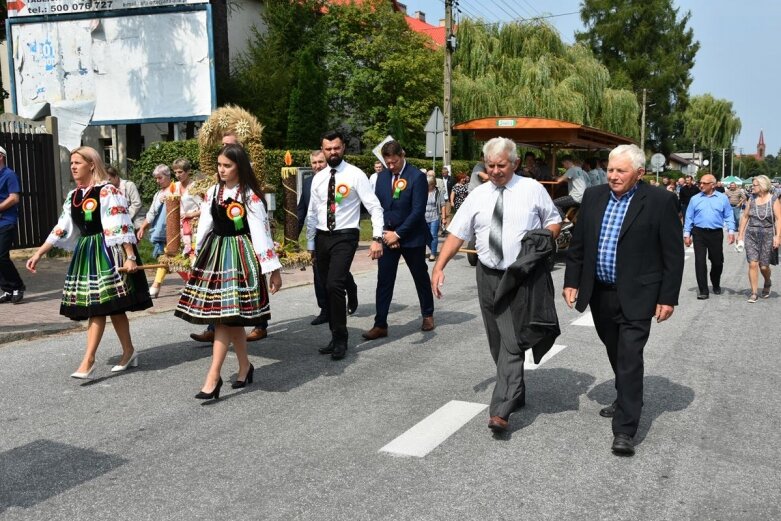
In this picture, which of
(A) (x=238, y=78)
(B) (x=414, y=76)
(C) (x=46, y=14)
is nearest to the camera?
(C) (x=46, y=14)

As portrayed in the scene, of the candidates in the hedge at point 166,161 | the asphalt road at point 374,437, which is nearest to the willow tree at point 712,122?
the hedge at point 166,161

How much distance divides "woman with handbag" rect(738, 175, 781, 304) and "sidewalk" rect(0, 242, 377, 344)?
6.24 meters

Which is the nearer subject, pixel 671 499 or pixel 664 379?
pixel 671 499

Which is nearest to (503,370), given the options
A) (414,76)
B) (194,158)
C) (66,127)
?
(66,127)

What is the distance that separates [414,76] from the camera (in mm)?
36656

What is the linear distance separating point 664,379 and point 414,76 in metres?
32.2

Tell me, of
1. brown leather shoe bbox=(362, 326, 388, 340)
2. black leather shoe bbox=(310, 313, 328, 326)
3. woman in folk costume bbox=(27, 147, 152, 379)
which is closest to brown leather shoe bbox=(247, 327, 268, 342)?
black leather shoe bbox=(310, 313, 328, 326)

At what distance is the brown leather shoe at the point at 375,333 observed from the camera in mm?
7504

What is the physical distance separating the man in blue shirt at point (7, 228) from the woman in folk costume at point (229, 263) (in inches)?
195

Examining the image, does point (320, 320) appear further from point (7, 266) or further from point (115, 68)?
point (115, 68)

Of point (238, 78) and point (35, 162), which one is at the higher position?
point (238, 78)

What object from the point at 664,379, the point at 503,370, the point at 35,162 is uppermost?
the point at 35,162

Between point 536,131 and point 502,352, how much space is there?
36.8 feet

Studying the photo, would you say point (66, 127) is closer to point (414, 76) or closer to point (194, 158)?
point (194, 158)
